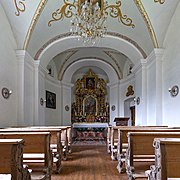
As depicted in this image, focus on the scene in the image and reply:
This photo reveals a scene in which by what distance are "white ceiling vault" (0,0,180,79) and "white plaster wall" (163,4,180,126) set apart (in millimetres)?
375

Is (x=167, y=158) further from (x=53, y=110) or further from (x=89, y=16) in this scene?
(x=53, y=110)

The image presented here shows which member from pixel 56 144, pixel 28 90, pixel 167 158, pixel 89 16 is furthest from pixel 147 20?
pixel 167 158

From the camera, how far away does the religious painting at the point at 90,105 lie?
58.1 feet

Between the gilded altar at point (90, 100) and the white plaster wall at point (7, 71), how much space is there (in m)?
8.47

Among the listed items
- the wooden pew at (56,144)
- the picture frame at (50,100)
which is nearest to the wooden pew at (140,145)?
the wooden pew at (56,144)

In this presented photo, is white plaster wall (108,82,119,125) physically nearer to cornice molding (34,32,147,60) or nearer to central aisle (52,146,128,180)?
cornice molding (34,32,147,60)

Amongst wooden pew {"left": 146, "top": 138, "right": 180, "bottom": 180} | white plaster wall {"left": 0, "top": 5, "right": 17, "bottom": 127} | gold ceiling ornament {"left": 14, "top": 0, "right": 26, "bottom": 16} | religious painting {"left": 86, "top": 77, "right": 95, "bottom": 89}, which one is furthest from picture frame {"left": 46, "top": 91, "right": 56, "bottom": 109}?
wooden pew {"left": 146, "top": 138, "right": 180, "bottom": 180}

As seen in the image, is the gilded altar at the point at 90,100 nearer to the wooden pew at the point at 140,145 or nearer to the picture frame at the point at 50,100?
the picture frame at the point at 50,100

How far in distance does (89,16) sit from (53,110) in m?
8.91

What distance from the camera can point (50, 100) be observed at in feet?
48.1

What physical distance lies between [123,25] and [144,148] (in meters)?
6.61

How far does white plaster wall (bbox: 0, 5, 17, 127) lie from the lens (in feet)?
26.7

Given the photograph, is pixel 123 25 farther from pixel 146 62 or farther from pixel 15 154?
pixel 15 154

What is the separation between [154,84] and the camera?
32.7 feet
